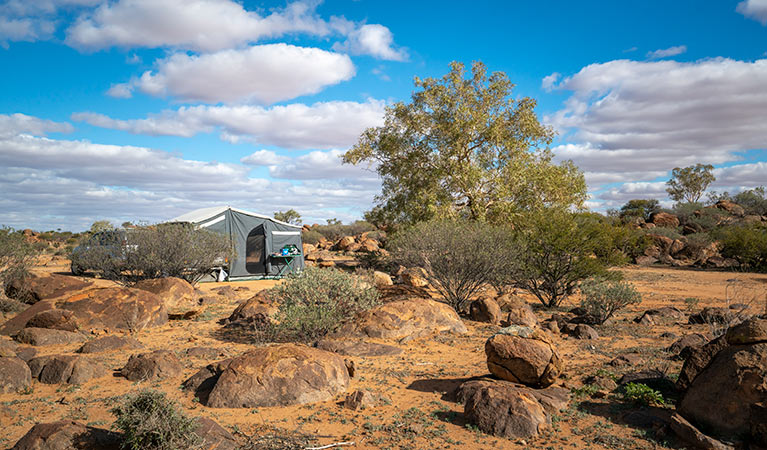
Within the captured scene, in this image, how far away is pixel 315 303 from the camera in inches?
355

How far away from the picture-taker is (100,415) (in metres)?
5.32

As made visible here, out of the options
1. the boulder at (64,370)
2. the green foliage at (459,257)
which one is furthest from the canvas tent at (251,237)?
the boulder at (64,370)

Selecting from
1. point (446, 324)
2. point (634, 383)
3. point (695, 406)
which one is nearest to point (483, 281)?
point (446, 324)

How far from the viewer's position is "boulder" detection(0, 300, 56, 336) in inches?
358

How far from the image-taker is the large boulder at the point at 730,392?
4.41 meters

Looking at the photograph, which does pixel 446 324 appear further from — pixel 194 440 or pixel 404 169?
pixel 404 169

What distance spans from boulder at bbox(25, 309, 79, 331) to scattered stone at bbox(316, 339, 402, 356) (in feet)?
16.3

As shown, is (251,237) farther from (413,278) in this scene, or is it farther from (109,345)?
(109,345)

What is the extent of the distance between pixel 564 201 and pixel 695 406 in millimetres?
15427

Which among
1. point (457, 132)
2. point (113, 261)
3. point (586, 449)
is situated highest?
point (457, 132)

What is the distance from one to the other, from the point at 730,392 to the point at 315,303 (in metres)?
6.39

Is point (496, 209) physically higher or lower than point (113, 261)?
higher

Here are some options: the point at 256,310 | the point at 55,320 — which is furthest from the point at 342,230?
the point at 55,320

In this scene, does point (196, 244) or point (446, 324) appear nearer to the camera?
point (446, 324)
